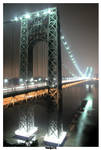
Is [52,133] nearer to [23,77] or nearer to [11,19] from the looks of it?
[23,77]

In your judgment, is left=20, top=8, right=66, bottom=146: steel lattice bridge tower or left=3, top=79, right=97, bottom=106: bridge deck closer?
left=3, top=79, right=97, bottom=106: bridge deck

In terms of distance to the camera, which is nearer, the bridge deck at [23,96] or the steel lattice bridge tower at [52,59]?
the bridge deck at [23,96]

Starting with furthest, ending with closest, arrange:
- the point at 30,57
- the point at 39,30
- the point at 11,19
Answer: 1. the point at 11,19
2. the point at 30,57
3. the point at 39,30

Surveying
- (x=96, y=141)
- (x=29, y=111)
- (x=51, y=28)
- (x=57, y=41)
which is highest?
(x=51, y=28)

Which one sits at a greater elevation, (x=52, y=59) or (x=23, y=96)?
(x=52, y=59)

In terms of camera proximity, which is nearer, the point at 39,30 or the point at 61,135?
the point at 61,135

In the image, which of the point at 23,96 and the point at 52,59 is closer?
the point at 52,59

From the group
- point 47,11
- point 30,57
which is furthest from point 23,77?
point 47,11

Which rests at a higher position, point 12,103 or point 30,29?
point 30,29

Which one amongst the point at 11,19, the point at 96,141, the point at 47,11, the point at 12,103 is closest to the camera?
the point at 12,103
